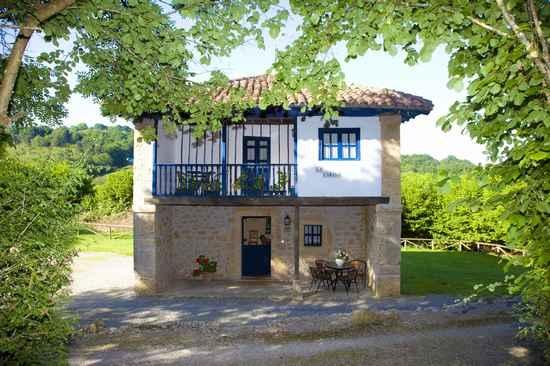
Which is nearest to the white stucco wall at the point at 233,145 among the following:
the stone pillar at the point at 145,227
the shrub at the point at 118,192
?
the stone pillar at the point at 145,227

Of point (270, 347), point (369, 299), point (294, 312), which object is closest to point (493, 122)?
point (270, 347)

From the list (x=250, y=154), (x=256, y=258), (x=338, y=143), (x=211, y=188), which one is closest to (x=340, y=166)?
(x=338, y=143)

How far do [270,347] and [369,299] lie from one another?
4.99 meters

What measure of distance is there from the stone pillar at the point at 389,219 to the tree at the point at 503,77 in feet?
28.7

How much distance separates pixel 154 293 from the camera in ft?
40.9

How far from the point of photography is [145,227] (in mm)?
12531

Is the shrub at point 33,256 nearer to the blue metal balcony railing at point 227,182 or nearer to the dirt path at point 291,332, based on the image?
the dirt path at point 291,332

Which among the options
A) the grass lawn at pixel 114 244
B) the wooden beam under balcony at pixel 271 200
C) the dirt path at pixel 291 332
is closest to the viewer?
the dirt path at pixel 291 332

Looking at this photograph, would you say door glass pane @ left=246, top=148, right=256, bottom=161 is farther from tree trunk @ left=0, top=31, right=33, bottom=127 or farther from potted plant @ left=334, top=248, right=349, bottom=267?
tree trunk @ left=0, top=31, right=33, bottom=127

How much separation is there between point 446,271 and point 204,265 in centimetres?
958

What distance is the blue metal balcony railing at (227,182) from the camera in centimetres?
1231

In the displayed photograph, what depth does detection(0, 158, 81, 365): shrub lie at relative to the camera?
388cm

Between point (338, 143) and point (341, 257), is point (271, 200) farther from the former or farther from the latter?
point (341, 257)

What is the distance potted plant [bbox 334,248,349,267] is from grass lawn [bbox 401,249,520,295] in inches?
80.7
